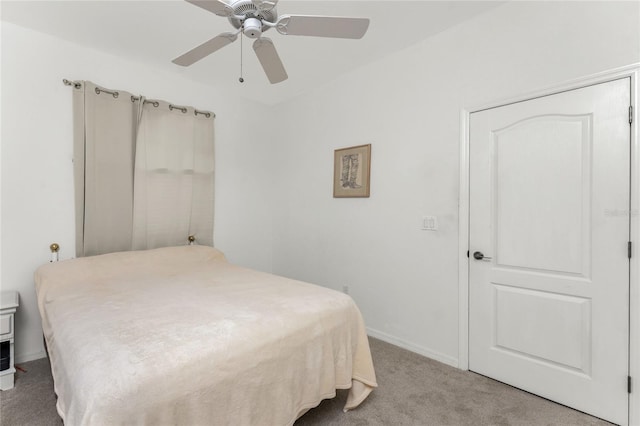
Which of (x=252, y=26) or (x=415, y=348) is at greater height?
(x=252, y=26)

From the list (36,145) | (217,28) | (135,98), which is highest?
(217,28)

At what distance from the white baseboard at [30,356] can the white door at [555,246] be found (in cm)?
348

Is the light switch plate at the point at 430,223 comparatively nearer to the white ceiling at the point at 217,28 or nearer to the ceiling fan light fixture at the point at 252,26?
the white ceiling at the point at 217,28

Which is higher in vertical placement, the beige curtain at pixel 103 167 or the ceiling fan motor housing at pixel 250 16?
the ceiling fan motor housing at pixel 250 16

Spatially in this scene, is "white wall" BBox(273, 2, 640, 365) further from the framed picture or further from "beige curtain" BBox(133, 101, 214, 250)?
"beige curtain" BBox(133, 101, 214, 250)

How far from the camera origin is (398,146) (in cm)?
287

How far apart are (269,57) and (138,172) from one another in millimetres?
1958

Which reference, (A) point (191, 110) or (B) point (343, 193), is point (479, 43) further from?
(A) point (191, 110)

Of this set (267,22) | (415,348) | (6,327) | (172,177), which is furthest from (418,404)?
(172,177)

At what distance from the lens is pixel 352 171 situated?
3236 mm

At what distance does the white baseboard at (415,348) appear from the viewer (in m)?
2.49

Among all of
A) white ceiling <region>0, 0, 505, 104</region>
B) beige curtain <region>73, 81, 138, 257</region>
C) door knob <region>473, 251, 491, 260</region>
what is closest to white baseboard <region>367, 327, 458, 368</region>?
door knob <region>473, 251, 491, 260</region>

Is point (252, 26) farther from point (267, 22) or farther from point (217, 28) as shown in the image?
point (217, 28)

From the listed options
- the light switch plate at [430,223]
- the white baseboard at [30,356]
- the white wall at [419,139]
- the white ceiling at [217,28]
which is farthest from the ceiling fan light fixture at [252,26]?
the white baseboard at [30,356]
